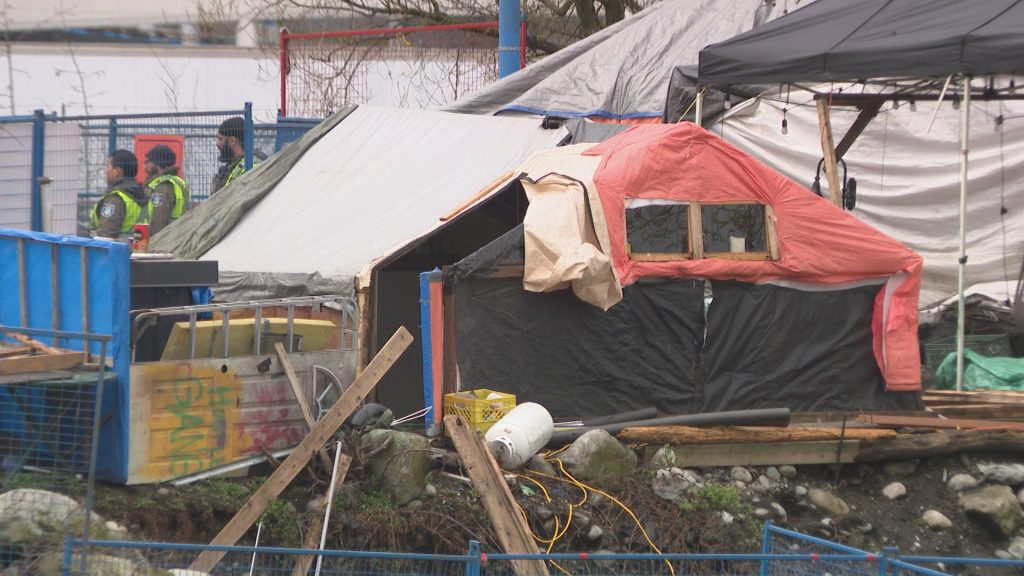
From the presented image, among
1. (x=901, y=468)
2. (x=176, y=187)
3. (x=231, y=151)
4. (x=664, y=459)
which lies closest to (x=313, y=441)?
(x=664, y=459)

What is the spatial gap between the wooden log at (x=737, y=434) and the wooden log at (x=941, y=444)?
0.10m

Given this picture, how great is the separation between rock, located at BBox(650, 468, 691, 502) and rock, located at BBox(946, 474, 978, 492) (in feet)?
7.39

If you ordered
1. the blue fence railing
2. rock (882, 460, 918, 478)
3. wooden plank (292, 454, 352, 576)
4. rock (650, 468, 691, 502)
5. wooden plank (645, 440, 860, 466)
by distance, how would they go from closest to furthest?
the blue fence railing, wooden plank (292, 454, 352, 576), rock (650, 468, 691, 502), wooden plank (645, 440, 860, 466), rock (882, 460, 918, 478)

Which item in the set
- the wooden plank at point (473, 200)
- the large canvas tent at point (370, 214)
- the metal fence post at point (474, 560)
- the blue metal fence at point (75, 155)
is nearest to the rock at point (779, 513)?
the large canvas tent at point (370, 214)

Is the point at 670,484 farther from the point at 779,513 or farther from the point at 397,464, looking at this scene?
the point at 397,464

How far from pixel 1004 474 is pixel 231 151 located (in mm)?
8876

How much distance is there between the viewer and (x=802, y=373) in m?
10.3

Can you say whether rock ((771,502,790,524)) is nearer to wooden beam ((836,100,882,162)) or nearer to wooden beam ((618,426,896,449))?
wooden beam ((618,426,896,449))

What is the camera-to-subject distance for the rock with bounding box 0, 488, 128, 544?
578cm

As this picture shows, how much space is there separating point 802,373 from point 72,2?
994cm

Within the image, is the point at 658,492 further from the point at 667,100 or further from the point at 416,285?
the point at 667,100

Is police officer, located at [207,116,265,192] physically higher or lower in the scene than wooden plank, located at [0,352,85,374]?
higher

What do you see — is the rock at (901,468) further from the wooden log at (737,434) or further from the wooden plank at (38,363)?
the wooden plank at (38,363)

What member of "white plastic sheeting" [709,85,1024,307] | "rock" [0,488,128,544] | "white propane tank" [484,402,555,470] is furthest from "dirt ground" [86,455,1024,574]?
"white plastic sheeting" [709,85,1024,307]
